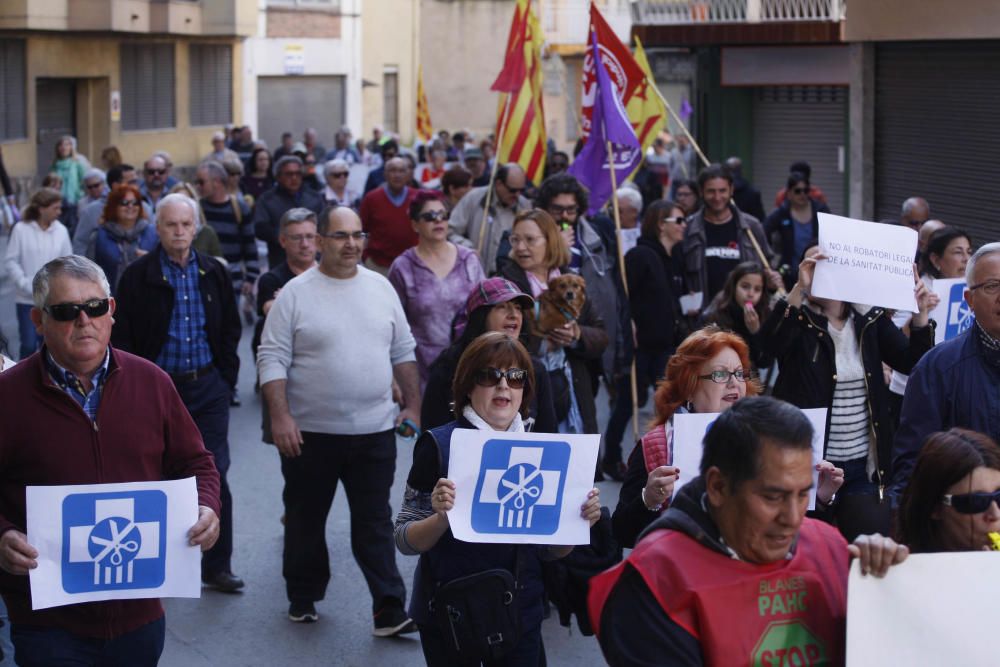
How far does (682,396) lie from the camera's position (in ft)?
17.0

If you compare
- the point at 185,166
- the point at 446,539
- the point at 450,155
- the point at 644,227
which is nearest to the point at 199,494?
the point at 446,539

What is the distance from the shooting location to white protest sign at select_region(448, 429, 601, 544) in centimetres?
468

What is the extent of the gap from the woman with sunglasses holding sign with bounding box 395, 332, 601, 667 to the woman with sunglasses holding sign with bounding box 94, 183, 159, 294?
19.2 feet

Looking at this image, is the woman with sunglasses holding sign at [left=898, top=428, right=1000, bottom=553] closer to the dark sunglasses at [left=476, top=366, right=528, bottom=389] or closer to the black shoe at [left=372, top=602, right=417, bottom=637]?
the dark sunglasses at [left=476, top=366, right=528, bottom=389]

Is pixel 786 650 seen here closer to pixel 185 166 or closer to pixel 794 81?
pixel 794 81

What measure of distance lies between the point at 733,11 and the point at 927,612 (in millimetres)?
22553

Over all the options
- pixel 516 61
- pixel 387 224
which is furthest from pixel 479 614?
pixel 516 61

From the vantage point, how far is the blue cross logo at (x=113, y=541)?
15.1 ft

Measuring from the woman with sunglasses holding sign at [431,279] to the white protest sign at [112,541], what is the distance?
3.99 meters

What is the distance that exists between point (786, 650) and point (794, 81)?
2189 cm

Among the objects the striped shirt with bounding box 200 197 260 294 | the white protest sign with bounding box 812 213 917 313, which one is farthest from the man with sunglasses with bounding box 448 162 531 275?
the white protest sign with bounding box 812 213 917 313

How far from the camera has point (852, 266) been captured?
20.2ft

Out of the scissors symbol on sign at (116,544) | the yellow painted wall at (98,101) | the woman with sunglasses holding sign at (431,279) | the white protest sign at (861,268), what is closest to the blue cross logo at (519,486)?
the scissors symbol on sign at (116,544)

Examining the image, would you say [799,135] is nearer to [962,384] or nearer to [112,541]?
[962,384]
